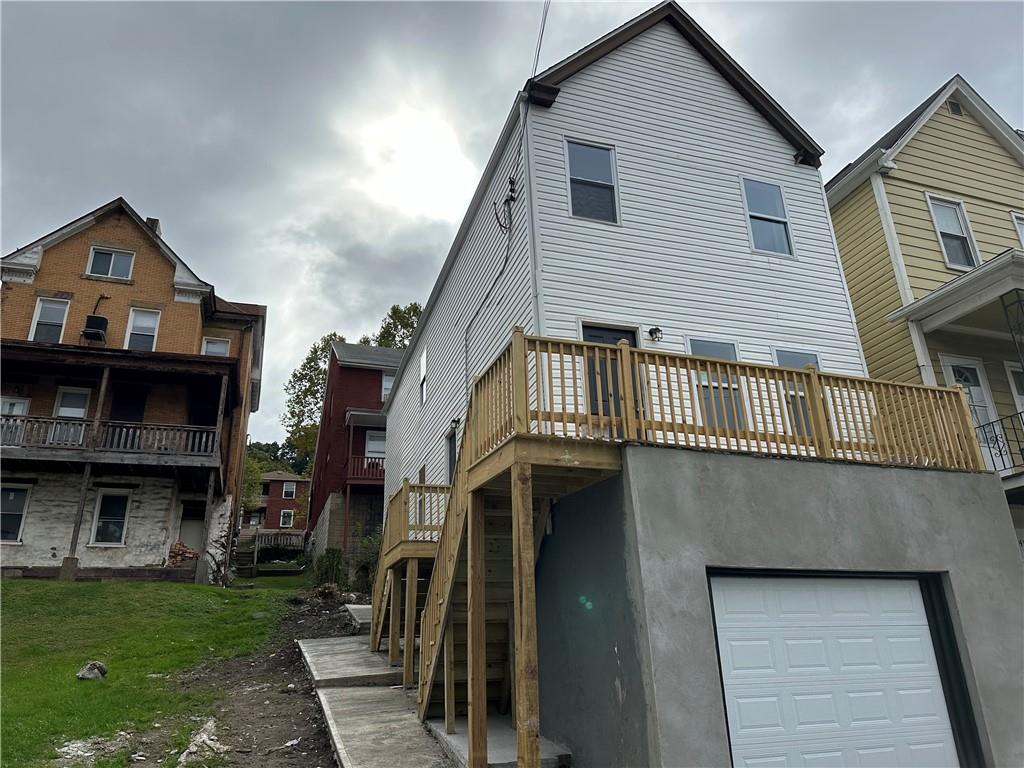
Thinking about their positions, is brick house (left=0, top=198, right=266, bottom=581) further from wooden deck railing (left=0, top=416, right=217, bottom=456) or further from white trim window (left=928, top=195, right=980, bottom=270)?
white trim window (left=928, top=195, right=980, bottom=270)

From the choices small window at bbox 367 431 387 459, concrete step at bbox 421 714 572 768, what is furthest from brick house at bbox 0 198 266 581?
concrete step at bbox 421 714 572 768

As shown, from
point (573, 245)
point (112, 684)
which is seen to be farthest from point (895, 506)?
point (112, 684)

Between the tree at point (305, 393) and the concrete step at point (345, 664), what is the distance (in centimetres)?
2775

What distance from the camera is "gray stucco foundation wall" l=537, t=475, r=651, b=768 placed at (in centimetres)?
582

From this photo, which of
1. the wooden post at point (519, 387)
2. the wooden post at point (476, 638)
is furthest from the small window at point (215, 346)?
the wooden post at point (519, 387)

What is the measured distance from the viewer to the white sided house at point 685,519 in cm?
598

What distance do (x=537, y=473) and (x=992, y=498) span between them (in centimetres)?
575

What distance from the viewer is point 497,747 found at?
23.9ft

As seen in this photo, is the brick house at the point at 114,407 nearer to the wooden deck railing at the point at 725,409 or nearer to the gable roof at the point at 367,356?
the gable roof at the point at 367,356

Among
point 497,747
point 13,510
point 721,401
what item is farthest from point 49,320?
point 721,401

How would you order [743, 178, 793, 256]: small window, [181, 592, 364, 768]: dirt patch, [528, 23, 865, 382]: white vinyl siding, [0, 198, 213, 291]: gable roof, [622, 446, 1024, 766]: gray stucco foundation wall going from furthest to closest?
[0, 198, 213, 291]: gable roof → [743, 178, 793, 256]: small window → [528, 23, 865, 382]: white vinyl siding → [181, 592, 364, 768]: dirt patch → [622, 446, 1024, 766]: gray stucco foundation wall

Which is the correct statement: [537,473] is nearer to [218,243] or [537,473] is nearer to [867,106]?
[867,106]

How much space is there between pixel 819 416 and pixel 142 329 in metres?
23.0

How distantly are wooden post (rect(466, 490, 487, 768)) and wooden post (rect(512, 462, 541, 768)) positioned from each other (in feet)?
2.84
